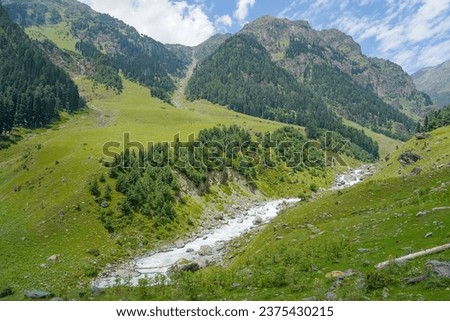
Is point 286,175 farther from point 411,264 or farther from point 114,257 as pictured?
point 411,264

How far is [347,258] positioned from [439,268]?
826 cm

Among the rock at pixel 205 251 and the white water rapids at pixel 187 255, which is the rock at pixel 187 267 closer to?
the white water rapids at pixel 187 255

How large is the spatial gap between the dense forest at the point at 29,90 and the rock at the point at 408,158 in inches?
4781

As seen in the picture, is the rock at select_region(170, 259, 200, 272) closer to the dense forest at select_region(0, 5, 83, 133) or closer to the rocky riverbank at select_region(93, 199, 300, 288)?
the rocky riverbank at select_region(93, 199, 300, 288)

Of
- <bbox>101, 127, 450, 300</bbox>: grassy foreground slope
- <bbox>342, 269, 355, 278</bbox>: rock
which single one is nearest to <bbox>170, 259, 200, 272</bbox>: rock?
<bbox>101, 127, 450, 300</bbox>: grassy foreground slope

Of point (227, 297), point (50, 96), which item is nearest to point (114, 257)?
point (227, 297)

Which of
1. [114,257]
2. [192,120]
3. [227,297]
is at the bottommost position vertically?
[114,257]

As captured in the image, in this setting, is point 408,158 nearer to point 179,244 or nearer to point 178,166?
point 178,166

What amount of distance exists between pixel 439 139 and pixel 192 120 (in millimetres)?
118039

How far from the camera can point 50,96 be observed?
160m

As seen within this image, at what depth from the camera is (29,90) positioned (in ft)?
496

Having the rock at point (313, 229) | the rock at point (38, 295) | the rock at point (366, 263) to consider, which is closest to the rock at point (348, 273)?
the rock at point (366, 263)

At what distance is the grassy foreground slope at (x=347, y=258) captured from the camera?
20688 millimetres

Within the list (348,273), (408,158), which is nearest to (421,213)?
(348,273)
